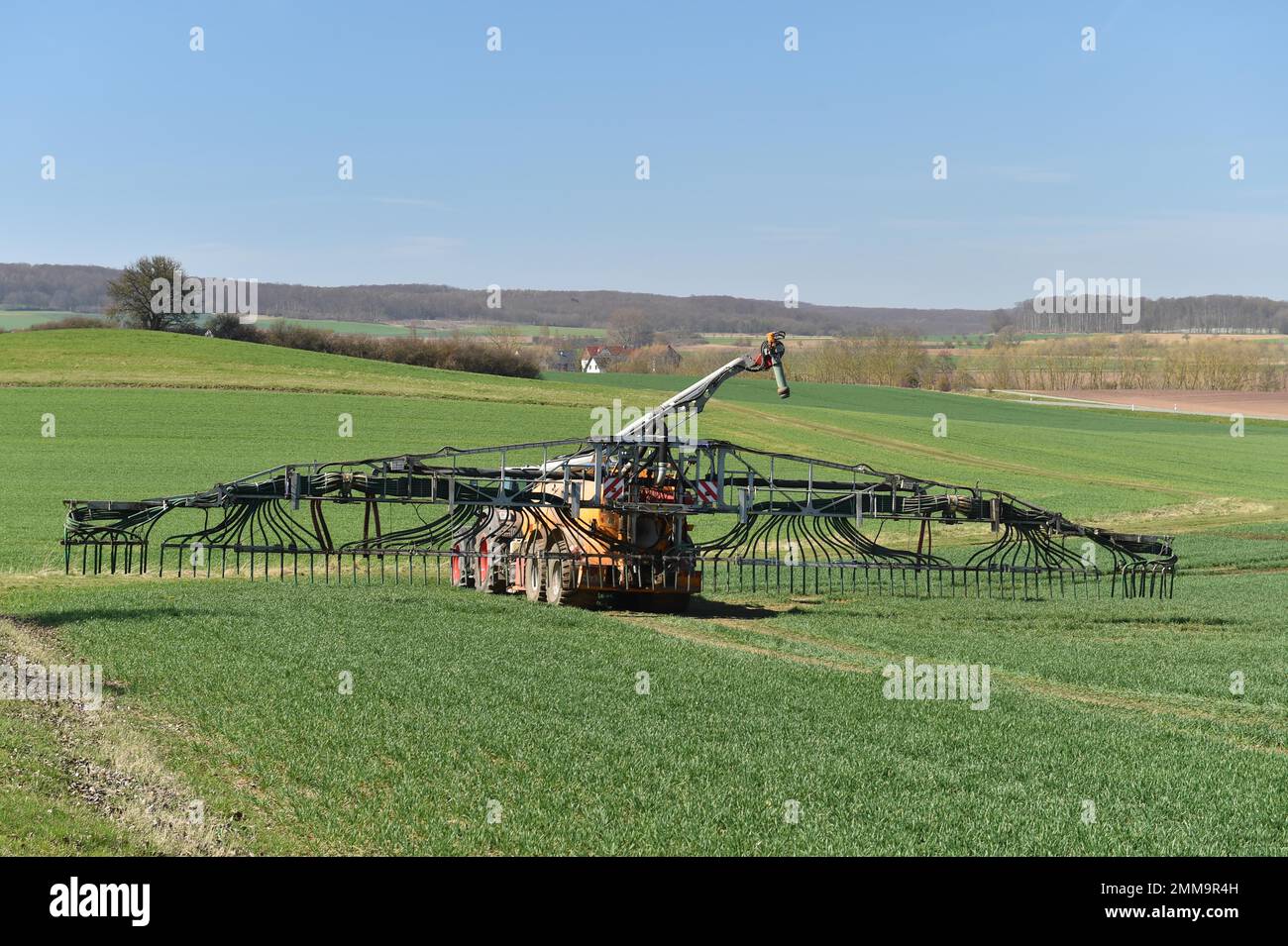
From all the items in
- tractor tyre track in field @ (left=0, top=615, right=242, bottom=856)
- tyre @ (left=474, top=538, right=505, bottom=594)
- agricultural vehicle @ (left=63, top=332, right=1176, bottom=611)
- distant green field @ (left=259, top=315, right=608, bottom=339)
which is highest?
distant green field @ (left=259, top=315, right=608, bottom=339)

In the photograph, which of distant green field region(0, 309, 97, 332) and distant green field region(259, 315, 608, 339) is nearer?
distant green field region(0, 309, 97, 332)

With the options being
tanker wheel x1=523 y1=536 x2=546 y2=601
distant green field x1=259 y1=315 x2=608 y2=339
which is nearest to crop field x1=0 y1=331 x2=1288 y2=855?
tanker wheel x1=523 y1=536 x2=546 y2=601

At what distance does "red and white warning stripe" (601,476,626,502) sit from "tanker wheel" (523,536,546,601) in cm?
232

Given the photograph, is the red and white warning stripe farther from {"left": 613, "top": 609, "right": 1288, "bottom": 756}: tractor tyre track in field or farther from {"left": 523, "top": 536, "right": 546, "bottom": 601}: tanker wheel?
{"left": 523, "top": 536, "right": 546, "bottom": 601}: tanker wheel

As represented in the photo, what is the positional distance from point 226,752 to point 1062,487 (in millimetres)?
49635

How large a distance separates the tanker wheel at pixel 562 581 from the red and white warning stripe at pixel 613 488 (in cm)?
144

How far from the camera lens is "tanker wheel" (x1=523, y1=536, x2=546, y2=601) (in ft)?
87.4

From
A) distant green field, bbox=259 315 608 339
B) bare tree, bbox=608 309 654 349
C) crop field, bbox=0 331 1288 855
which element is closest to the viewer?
crop field, bbox=0 331 1288 855

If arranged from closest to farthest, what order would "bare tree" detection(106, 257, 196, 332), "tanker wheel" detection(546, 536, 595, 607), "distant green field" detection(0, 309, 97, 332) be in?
"tanker wheel" detection(546, 536, 595, 607) < "bare tree" detection(106, 257, 196, 332) < "distant green field" detection(0, 309, 97, 332)

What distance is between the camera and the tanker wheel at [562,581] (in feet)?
83.9

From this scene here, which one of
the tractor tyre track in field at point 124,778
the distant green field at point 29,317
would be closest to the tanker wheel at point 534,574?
the tractor tyre track in field at point 124,778

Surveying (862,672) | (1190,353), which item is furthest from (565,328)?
(862,672)

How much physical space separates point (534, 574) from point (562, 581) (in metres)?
1.14
